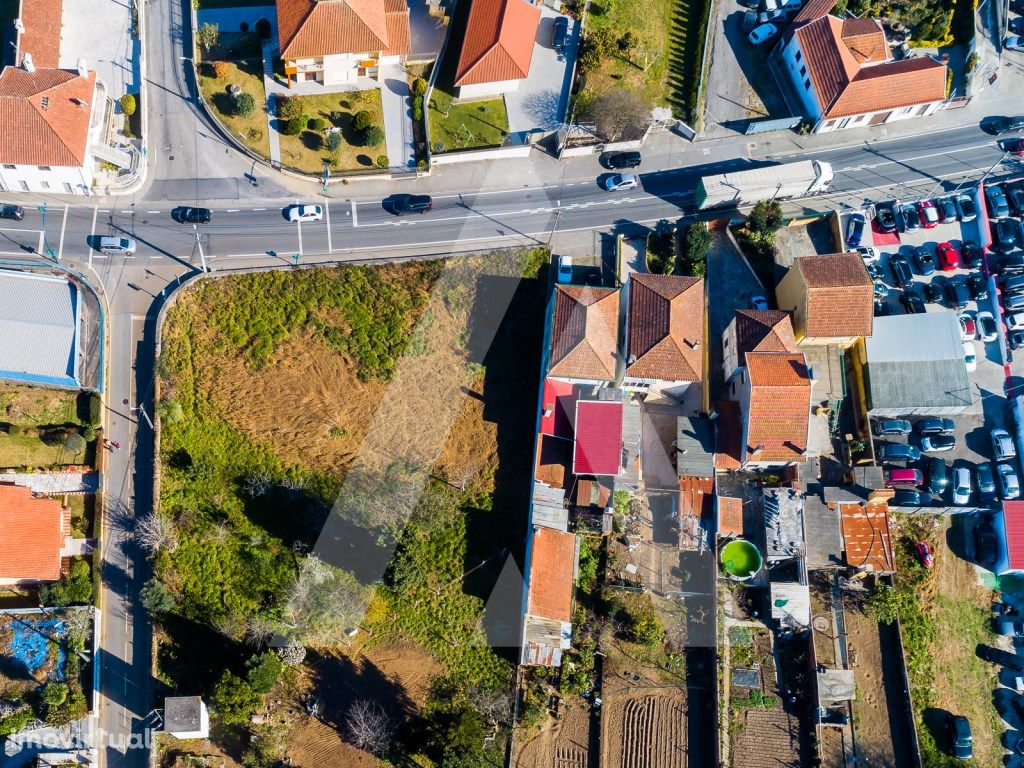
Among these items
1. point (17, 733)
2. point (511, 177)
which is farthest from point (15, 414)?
point (511, 177)

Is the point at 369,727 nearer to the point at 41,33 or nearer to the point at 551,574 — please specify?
the point at 551,574

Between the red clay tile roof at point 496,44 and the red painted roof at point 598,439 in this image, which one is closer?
the red painted roof at point 598,439

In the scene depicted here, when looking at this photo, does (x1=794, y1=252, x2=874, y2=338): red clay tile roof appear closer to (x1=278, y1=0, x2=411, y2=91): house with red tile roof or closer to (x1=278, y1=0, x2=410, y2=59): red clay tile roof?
(x1=278, y1=0, x2=411, y2=91): house with red tile roof

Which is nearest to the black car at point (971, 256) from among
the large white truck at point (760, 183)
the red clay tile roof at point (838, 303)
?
the red clay tile roof at point (838, 303)

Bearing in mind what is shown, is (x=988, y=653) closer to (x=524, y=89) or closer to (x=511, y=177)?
(x=511, y=177)

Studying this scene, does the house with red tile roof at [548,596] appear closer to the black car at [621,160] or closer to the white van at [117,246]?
the black car at [621,160]

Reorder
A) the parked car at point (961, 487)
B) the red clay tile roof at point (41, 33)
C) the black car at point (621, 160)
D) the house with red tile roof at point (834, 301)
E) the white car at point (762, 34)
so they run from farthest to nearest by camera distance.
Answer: the white car at point (762, 34) → the black car at point (621, 160) → the red clay tile roof at point (41, 33) → the parked car at point (961, 487) → the house with red tile roof at point (834, 301)
